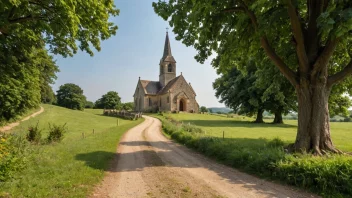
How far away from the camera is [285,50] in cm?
1447

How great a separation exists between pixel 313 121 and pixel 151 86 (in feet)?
200

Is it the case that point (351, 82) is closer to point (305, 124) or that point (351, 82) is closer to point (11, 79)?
point (305, 124)

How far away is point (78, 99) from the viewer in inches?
3287

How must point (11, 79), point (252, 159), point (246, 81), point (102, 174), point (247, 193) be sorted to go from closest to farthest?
point (247, 193), point (102, 174), point (252, 159), point (11, 79), point (246, 81)

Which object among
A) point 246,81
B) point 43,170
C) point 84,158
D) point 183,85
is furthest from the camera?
point 183,85

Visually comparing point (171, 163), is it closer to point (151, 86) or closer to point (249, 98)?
point (249, 98)

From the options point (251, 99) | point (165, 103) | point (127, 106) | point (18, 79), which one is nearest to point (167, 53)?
point (165, 103)

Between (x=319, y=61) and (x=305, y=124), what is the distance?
2926 millimetres

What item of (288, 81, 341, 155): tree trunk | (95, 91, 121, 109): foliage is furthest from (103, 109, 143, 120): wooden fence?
(95, 91, 121, 109): foliage

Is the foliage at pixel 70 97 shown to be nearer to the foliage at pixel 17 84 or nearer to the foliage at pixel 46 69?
the foliage at pixel 46 69

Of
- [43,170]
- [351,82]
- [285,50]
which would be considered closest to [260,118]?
[351,82]

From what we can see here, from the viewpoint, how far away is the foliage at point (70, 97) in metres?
82.7

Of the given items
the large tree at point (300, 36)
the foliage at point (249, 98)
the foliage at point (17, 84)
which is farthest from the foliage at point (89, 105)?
the large tree at point (300, 36)

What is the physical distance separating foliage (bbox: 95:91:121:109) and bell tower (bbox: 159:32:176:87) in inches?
1429
